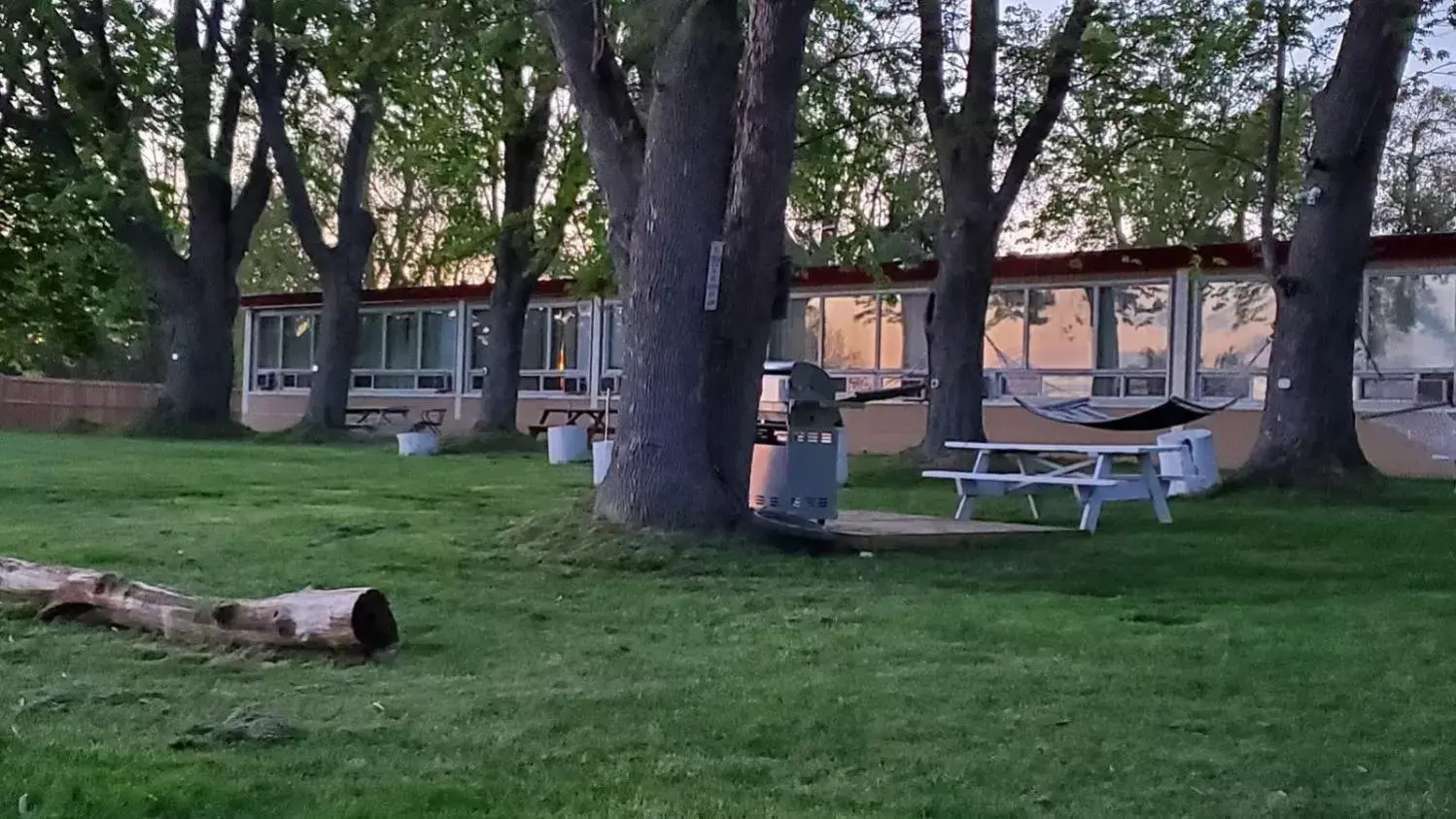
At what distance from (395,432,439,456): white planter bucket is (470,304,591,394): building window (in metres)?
7.89

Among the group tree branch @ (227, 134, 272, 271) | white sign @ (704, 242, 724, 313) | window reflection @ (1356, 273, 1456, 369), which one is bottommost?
white sign @ (704, 242, 724, 313)

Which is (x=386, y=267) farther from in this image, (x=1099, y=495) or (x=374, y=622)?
(x=374, y=622)

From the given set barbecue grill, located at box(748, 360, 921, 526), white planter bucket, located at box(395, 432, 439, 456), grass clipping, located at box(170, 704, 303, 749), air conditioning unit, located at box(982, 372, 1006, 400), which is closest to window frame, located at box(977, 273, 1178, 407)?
air conditioning unit, located at box(982, 372, 1006, 400)

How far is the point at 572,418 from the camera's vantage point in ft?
84.4

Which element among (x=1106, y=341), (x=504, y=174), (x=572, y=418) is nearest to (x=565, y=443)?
(x=504, y=174)

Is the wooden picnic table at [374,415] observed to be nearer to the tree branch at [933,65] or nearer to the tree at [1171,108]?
the tree at [1171,108]

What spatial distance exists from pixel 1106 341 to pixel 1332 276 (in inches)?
333

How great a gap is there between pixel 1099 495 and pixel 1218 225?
2015cm

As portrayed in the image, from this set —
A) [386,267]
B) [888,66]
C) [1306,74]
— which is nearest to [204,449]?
[888,66]

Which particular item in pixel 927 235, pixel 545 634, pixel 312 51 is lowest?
pixel 545 634

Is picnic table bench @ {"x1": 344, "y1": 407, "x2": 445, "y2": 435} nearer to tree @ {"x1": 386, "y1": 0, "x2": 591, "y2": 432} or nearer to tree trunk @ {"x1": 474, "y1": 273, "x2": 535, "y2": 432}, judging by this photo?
tree trunk @ {"x1": 474, "y1": 273, "x2": 535, "y2": 432}

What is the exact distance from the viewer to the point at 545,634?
5.74 meters

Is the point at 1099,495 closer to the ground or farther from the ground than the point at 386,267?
closer to the ground

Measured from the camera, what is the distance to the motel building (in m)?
18.3
